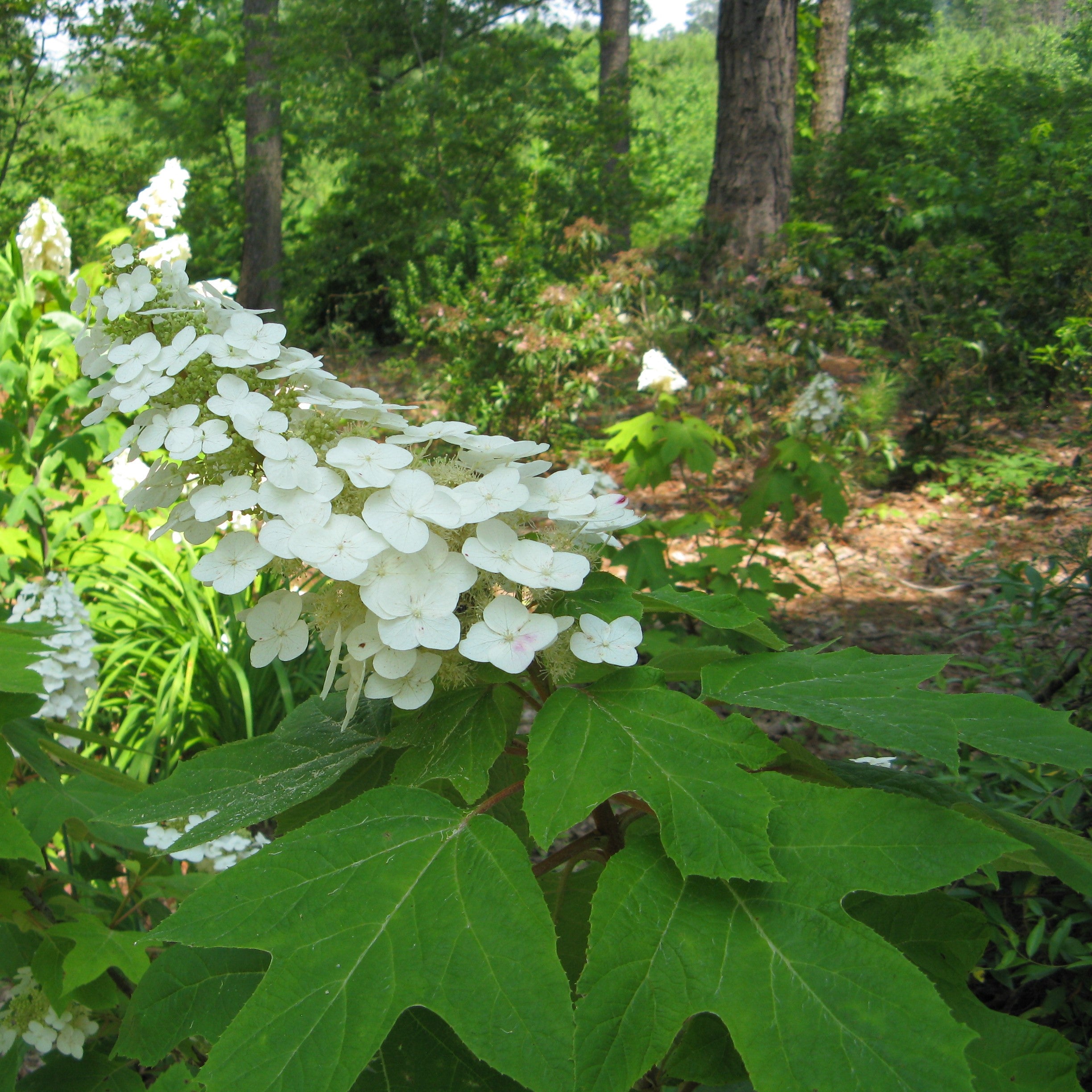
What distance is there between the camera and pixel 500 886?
673mm

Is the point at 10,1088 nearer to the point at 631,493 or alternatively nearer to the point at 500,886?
the point at 500,886

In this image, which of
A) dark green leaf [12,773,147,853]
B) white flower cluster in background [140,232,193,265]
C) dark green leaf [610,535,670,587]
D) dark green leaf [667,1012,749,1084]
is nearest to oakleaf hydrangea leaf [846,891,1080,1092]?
dark green leaf [667,1012,749,1084]

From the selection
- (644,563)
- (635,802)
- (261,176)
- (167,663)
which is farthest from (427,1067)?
(261,176)

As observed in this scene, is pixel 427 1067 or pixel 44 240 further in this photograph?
pixel 44 240

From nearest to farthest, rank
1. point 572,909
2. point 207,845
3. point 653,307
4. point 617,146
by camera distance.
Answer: point 572,909 < point 207,845 < point 653,307 < point 617,146

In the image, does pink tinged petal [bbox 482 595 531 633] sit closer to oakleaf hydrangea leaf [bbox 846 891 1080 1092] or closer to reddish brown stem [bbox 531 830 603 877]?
reddish brown stem [bbox 531 830 603 877]

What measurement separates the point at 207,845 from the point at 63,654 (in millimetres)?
568

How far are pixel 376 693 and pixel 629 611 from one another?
0.25 meters

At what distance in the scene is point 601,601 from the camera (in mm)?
841

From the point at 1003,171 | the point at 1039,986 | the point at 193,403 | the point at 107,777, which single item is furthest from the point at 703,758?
the point at 1003,171

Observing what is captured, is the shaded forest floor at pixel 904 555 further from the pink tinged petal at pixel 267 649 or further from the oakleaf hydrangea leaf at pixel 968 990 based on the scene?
the pink tinged petal at pixel 267 649

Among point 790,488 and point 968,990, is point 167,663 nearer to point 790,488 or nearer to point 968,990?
point 790,488

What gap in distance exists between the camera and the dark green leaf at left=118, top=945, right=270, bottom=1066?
2.81 feet

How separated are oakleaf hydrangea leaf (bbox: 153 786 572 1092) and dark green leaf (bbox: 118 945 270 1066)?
0.85 feet
